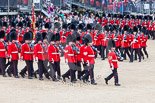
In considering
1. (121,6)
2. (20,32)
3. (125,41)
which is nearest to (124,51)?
(125,41)

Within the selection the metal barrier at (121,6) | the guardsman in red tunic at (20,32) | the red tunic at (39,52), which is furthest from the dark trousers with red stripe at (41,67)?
the metal barrier at (121,6)

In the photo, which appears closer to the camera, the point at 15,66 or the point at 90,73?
Result: the point at 90,73

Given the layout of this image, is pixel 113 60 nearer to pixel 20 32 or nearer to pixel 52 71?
pixel 52 71

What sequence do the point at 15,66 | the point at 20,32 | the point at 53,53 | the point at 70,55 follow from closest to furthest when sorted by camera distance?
1. the point at 70,55
2. the point at 53,53
3. the point at 15,66
4. the point at 20,32

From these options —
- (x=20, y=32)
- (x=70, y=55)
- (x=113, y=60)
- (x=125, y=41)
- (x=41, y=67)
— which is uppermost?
(x=20, y=32)

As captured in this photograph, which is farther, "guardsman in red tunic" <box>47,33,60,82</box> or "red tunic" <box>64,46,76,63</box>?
"guardsman in red tunic" <box>47,33,60,82</box>

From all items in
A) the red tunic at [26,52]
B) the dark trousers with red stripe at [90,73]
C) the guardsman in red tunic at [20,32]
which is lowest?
the dark trousers with red stripe at [90,73]

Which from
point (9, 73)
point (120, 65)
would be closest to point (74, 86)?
point (9, 73)

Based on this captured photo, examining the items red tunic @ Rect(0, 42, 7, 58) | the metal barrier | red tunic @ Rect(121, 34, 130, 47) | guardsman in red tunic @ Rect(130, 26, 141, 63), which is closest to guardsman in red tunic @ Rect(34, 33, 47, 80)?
red tunic @ Rect(0, 42, 7, 58)

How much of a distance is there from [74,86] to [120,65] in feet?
17.8

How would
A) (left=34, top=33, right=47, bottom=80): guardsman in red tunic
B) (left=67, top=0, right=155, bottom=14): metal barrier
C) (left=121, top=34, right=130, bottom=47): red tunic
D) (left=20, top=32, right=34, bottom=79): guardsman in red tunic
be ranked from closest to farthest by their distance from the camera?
(left=34, top=33, right=47, bottom=80): guardsman in red tunic
(left=20, top=32, right=34, bottom=79): guardsman in red tunic
(left=121, top=34, right=130, bottom=47): red tunic
(left=67, top=0, right=155, bottom=14): metal barrier

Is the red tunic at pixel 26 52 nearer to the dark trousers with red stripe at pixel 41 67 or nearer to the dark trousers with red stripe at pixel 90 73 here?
the dark trousers with red stripe at pixel 41 67

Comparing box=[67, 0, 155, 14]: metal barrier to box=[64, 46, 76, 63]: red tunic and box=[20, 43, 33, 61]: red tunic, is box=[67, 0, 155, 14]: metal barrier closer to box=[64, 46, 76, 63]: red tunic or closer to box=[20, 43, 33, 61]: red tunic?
box=[20, 43, 33, 61]: red tunic

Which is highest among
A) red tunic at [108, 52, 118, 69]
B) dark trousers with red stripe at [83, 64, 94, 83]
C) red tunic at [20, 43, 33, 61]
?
red tunic at [20, 43, 33, 61]
